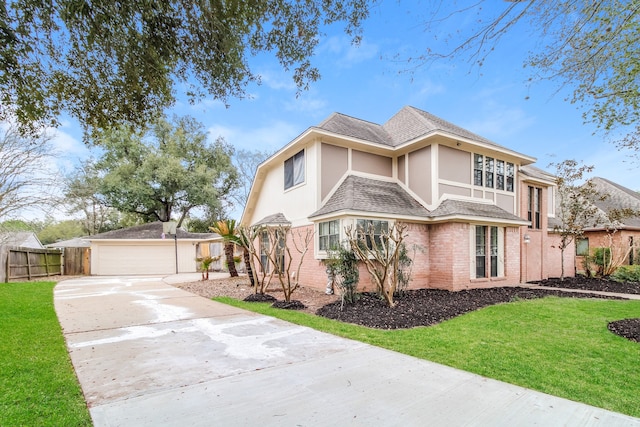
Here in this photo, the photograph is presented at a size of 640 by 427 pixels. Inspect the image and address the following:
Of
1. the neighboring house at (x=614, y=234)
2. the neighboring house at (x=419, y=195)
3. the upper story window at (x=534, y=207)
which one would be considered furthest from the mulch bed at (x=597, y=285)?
the neighboring house at (x=614, y=234)

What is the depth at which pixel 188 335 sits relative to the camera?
6074 millimetres

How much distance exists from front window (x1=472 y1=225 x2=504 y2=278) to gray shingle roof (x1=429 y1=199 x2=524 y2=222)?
1.78 feet

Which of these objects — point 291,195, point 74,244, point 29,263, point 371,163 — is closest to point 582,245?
point 371,163

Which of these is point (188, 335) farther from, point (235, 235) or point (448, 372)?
point (235, 235)

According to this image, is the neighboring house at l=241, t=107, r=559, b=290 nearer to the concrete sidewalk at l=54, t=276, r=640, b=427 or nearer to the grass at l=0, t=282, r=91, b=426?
the concrete sidewalk at l=54, t=276, r=640, b=427

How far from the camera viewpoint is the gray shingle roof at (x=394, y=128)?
1234 cm

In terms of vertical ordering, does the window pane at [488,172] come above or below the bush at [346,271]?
above

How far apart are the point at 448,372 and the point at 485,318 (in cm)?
387

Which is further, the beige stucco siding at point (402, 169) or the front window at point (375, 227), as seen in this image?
the beige stucco siding at point (402, 169)

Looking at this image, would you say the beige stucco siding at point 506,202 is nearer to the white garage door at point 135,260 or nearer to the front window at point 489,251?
the front window at point 489,251

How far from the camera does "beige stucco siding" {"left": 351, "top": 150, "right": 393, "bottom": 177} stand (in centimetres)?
1272

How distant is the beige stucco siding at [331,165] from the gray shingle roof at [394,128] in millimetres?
679

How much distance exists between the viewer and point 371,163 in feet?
42.8

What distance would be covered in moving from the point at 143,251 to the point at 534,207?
22.8m
